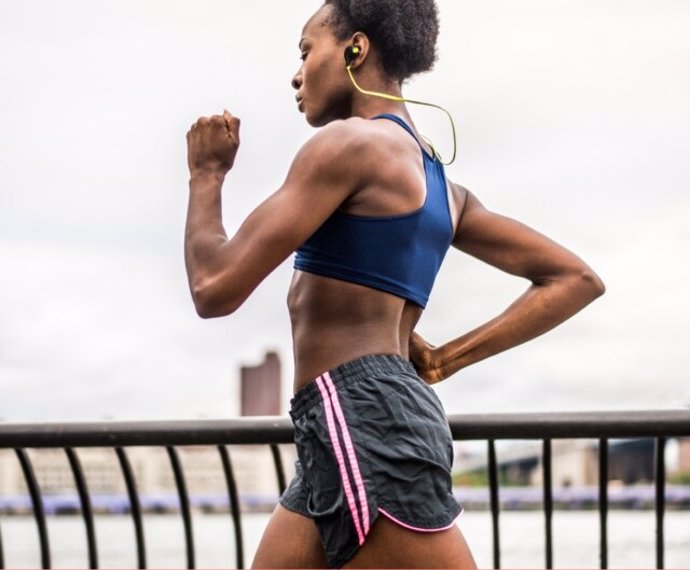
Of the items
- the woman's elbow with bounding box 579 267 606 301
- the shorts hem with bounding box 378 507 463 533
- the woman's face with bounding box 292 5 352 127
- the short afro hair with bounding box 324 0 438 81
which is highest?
the short afro hair with bounding box 324 0 438 81

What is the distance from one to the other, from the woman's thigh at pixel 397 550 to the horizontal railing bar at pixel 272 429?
118 centimetres

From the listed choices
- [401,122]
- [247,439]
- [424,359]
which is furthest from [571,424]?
[401,122]

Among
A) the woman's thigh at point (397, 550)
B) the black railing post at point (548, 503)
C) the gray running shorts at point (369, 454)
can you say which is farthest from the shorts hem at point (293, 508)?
the black railing post at point (548, 503)

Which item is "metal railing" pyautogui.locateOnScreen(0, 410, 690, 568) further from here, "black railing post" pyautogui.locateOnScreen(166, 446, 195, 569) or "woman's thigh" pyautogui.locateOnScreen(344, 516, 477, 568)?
"woman's thigh" pyautogui.locateOnScreen(344, 516, 477, 568)

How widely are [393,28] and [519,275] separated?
72cm

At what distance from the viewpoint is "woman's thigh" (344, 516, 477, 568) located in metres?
2.28

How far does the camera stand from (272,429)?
11.6ft

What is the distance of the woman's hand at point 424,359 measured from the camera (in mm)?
2789

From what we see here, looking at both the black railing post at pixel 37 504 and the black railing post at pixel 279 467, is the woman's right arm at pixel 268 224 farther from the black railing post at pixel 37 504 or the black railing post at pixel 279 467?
the black railing post at pixel 37 504

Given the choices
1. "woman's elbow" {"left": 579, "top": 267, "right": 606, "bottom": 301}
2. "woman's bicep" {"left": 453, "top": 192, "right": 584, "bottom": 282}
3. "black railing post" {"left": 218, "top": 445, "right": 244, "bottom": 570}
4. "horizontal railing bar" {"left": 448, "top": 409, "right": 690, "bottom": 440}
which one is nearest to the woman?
"woman's bicep" {"left": 453, "top": 192, "right": 584, "bottom": 282}

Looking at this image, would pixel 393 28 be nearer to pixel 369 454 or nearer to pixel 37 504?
pixel 369 454

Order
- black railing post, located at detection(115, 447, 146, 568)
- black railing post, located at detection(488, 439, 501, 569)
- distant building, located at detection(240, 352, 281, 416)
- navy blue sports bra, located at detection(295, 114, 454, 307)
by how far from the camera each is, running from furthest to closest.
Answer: distant building, located at detection(240, 352, 281, 416), black railing post, located at detection(115, 447, 146, 568), black railing post, located at detection(488, 439, 501, 569), navy blue sports bra, located at detection(295, 114, 454, 307)

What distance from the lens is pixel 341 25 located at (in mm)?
2564

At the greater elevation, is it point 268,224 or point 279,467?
point 268,224
